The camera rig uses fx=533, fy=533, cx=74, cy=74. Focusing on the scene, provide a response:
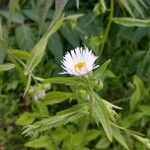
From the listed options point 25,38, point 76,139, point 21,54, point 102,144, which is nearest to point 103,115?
point 21,54

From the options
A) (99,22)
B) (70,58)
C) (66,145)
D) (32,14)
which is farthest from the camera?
(99,22)

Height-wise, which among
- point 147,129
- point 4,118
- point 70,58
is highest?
point 70,58

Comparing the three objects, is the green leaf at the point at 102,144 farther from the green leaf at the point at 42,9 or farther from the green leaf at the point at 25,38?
the green leaf at the point at 42,9

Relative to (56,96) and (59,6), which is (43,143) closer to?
(56,96)

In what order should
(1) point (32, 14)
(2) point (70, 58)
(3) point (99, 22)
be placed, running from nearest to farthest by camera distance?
(2) point (70, 58), (1) point (32, 14), (3) point (99, 22)

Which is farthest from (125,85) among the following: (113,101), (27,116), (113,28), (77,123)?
(27,116)

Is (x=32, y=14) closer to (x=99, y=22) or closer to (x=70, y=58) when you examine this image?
(x=99, y=22)

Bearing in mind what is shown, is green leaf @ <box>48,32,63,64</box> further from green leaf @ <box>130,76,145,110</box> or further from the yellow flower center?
the yellow flower center
